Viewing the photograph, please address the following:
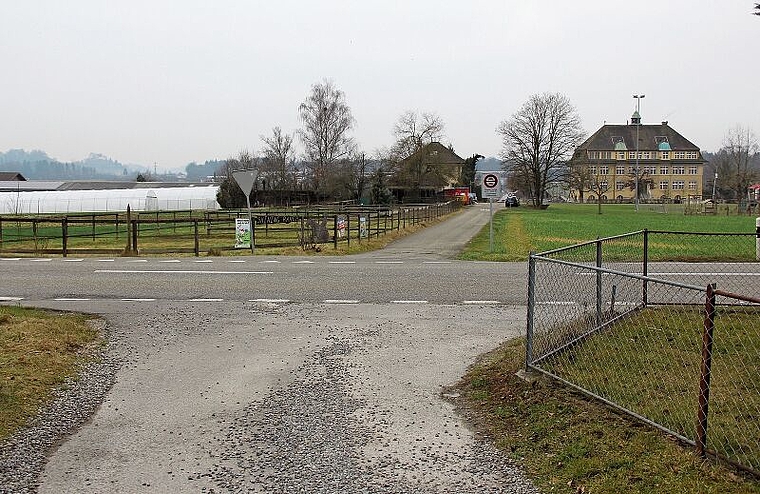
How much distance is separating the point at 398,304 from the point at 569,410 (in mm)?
6178

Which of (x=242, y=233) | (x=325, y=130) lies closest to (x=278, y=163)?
(x=325, y=130)

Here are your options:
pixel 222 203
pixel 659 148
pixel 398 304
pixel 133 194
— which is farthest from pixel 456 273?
pixel 659 148

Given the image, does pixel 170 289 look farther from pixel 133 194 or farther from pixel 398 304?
pixel 133 194

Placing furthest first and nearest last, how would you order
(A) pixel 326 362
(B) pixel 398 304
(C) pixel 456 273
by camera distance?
(C) pixel 456 273 → (B) pixel 398 304 → (A) pixel 326 362

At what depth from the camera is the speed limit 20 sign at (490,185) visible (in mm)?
23234

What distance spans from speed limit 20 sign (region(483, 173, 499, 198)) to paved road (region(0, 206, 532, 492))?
27.2 ft

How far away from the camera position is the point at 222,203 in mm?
73500

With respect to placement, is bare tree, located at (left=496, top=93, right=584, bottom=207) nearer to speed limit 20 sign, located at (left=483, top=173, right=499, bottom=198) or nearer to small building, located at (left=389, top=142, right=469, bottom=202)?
small building, located at (left=389, top=142, right=469, bottom=202)

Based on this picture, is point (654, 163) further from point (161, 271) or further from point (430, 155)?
point (161, 271)

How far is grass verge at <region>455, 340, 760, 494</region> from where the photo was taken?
4.43 meters

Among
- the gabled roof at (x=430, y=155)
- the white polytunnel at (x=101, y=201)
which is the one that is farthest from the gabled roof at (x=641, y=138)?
the white polytunnel at (x=101, y=201)

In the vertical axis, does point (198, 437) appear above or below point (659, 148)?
below

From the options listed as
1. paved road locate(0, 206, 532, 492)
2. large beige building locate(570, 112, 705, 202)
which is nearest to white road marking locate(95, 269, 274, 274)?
paved road locate(0, 206, 532, 492)

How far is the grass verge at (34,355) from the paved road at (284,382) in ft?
1.65
